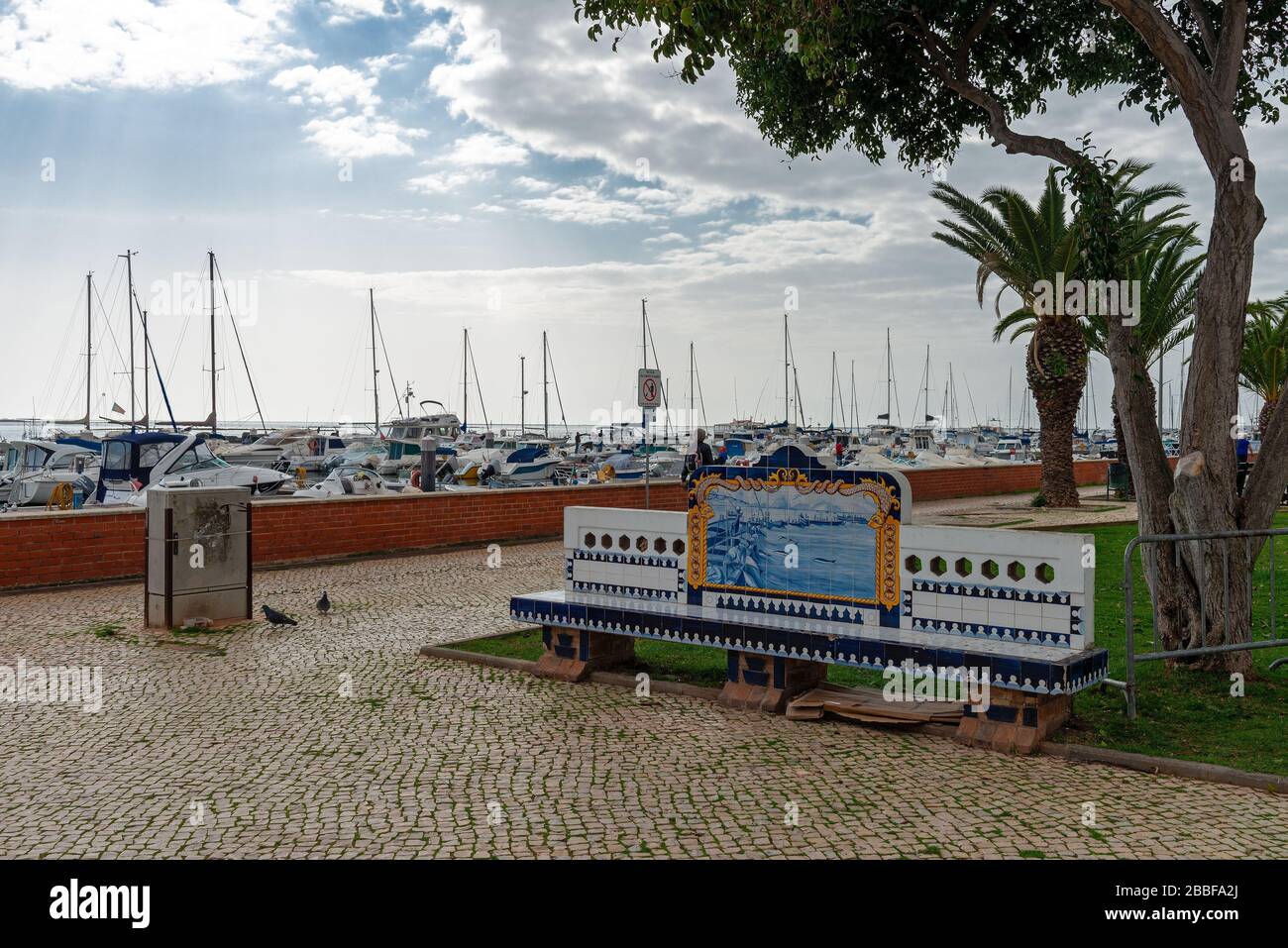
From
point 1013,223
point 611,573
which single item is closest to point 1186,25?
point 611,573

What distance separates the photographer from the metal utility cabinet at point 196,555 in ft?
36.6

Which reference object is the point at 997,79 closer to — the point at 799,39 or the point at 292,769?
the point at 799,39

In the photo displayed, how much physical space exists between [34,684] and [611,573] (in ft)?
15.6

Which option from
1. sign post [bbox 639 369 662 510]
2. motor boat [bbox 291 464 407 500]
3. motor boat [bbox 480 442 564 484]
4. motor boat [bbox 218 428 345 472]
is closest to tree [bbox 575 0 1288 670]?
sign post [bbox 639 369 662 510]

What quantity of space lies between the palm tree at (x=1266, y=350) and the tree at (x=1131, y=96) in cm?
2437

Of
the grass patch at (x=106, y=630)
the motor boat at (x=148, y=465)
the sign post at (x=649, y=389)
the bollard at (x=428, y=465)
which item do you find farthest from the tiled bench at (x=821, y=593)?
the motor boat at (x=148, y=465)

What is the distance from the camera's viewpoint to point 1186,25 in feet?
34.1

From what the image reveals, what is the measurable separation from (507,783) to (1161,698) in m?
5.04

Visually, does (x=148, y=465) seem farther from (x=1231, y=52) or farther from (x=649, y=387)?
(x=1231, y=52)

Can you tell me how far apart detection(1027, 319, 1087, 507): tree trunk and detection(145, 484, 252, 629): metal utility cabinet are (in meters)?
18.6

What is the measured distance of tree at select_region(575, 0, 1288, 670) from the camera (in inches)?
330

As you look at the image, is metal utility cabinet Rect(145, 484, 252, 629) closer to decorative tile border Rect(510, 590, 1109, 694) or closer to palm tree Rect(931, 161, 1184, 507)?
decorative tile border Rect(510, 590, 1109, 694)

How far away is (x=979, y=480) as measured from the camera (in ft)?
105
